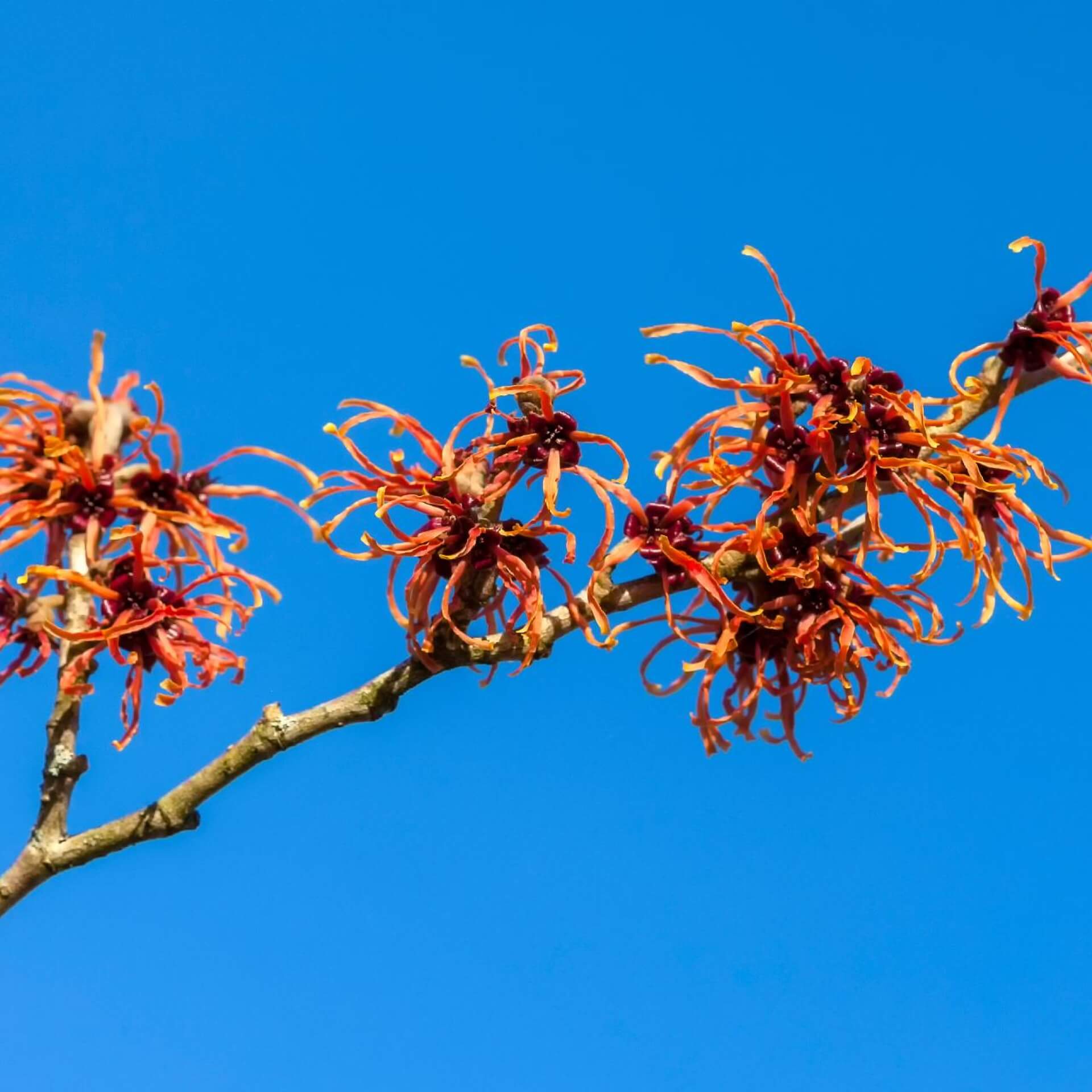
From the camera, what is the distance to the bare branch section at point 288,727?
3875 millimetres

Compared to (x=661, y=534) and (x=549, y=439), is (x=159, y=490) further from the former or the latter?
(x=661, y=534)

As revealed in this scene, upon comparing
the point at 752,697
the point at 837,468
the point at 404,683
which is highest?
the point at 837,468

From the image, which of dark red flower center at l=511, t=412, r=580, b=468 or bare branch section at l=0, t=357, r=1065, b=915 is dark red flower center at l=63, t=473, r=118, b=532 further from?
dark red flower center at l=511, t=412, r=580, b=468

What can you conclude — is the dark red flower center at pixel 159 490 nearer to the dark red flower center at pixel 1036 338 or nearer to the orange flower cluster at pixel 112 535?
the orange flower cluster at pixel 112 535

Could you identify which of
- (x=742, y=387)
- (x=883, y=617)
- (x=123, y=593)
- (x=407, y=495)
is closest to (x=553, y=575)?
(x=407, y=495)

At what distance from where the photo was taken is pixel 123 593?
167 inches

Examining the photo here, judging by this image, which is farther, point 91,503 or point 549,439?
point 91,503

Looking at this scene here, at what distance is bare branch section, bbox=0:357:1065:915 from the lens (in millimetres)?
3875

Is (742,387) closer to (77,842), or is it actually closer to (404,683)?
(404,683)

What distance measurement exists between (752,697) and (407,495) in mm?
1113

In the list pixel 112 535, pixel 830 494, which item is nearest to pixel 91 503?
pixel 112 535

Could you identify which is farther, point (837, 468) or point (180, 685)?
point (180, 685)

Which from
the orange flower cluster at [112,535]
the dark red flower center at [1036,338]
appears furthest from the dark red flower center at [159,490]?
the dark red flower center at [1036,338]

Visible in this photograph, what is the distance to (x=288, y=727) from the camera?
12.7 ft
